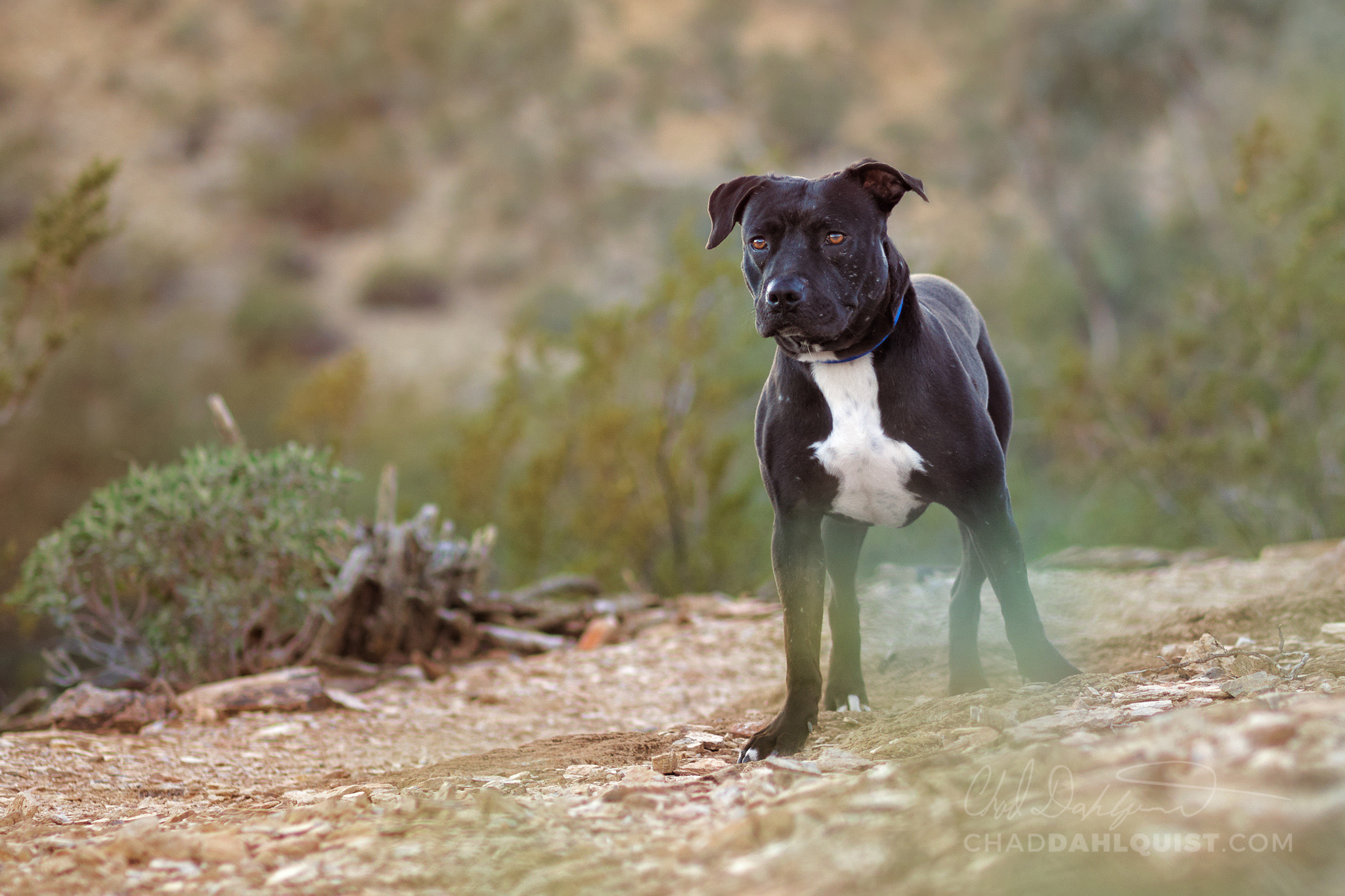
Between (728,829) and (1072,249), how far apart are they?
75.3 feet

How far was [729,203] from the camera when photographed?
4137mm

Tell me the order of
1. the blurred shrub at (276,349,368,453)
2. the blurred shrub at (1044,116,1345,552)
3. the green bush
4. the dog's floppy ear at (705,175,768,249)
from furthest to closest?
the blurred shrub at (276,349,368,453) < the blurred shrub at (1044,116,1345,552) < the green bush < the dog's floppy ear at (705,175,768,249)

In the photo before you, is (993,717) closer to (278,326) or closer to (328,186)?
(278,326)

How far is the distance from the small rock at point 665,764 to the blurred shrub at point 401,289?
26.4 meters

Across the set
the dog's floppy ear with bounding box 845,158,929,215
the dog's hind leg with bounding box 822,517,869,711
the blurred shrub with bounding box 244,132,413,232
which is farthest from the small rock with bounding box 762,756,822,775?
the blurred shrub with bounding box 244,132,413,232

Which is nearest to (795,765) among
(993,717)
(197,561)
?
(993,717)

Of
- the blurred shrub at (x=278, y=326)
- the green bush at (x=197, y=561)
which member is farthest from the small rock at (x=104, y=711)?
the blurred shrub at (x=278, y=326)

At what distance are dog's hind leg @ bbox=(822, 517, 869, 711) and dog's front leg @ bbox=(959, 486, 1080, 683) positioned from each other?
24.7 inches

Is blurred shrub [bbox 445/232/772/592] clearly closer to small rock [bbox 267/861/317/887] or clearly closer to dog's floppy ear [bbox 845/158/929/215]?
dog's floppy ear [bbox 845/158/929/215]

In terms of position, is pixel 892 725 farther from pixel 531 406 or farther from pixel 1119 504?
pixel 531 406

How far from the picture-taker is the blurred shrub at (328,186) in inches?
1240

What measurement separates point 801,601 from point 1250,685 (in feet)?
4.56

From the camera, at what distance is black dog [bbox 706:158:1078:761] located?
3.78 metres
